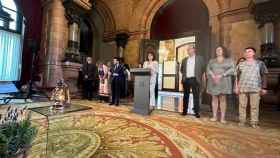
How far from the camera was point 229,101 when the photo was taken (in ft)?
16.6

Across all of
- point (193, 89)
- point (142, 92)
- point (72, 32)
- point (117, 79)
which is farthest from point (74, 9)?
point (193, 89)

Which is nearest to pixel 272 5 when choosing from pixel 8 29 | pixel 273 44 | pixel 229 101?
pixel 273 44

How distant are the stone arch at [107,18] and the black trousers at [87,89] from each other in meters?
3.28

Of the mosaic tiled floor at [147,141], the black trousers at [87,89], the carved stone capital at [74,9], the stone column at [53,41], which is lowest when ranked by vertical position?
the mosaic tiled floor at [147,141]

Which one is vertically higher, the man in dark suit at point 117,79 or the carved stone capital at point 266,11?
the carved stone capital at point 266,11

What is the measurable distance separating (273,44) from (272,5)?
1035mm

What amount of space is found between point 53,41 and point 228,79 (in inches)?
210

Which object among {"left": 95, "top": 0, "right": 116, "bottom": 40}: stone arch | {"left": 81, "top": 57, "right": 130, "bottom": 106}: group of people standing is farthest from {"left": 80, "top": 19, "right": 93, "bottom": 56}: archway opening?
{"left": 81, "top": 57, "right": 130, "bottom": 106}: group of people standing

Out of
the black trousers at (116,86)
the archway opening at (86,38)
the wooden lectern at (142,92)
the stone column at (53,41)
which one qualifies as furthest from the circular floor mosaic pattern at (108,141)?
the archway opening at (86,38)

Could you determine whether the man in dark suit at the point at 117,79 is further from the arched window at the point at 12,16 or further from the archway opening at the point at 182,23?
the arched window at the point at 12,16

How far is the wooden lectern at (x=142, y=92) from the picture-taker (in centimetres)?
373

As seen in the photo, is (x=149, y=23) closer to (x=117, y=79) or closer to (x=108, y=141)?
(x=117, y=79)

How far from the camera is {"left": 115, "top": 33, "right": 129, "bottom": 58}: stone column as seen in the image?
25.4ft

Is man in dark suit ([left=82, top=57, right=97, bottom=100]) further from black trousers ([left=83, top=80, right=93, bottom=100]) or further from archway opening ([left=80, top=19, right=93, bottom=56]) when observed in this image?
archway opening ([left=80, top=19, right=93, bottom=56])
